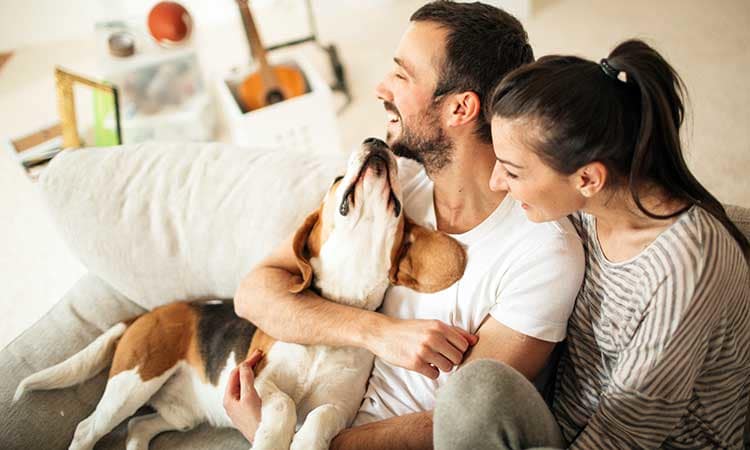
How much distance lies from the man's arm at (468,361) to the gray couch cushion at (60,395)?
1.24ft

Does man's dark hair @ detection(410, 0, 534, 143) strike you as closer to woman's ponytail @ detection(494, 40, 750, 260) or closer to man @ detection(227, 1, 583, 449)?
man @ detection(227, 1, 583, 449)

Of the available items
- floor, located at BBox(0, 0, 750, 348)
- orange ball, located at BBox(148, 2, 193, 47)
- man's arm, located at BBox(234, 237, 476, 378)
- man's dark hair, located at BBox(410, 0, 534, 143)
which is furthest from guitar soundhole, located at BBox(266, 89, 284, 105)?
man's dark hair, located at BBox(410, 0, 534, 143)

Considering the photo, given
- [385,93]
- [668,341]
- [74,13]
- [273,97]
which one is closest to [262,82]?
[273,97]

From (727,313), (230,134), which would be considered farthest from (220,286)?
(230,134)

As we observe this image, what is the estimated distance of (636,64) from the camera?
3.29 feet

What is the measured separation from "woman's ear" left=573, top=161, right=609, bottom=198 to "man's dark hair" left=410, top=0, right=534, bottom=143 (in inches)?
14.0

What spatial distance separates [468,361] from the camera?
1.30m

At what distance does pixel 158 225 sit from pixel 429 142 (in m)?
0.82

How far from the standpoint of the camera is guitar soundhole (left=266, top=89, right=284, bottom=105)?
2877 mm

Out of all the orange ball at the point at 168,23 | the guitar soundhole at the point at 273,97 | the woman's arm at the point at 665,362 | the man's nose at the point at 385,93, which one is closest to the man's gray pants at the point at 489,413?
the woman's arm at the point at 665,362

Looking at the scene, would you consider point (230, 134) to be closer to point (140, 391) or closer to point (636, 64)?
point (140, 391)

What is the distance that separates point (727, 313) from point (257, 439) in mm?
950

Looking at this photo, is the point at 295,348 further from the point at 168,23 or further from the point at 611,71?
the point at 168,23

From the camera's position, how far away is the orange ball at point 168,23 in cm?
314
